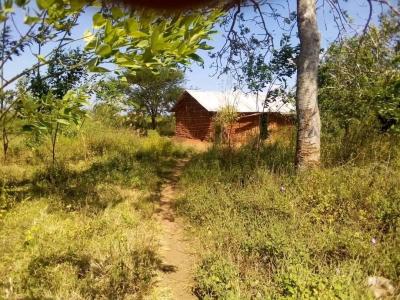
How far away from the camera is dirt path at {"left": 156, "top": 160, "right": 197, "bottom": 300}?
13.9 ft

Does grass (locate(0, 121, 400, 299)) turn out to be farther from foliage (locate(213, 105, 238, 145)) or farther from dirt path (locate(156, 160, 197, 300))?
foliage (locate(213, 105, 238, 145))

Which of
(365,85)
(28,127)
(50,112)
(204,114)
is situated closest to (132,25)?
(28,127)

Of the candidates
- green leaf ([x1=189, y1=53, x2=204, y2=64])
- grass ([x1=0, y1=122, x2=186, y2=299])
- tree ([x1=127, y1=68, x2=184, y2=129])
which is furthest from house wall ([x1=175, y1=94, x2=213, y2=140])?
green leaf ([x1=189, y1=53, x2=204, y2=64])

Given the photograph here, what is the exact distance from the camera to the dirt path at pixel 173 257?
4.23 meters

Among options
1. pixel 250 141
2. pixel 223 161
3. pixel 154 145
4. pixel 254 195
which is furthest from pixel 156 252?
pixel 154 145

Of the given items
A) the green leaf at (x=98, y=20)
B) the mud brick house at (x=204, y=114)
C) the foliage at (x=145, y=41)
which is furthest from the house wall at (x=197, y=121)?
the green leaf at (x=98, y=20)

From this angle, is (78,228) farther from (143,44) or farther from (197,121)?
(197,121)

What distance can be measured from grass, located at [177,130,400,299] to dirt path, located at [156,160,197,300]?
0.21 meters

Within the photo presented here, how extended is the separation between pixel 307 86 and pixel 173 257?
12.9 feet

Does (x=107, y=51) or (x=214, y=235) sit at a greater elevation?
(x=107, y=51)

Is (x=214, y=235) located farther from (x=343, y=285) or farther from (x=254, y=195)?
(x=343, y=285)

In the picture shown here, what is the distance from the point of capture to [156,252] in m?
5.11

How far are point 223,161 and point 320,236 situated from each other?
565 centimetres

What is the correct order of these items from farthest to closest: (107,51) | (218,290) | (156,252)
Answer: (156,252)
(218,290)
(107,51)
